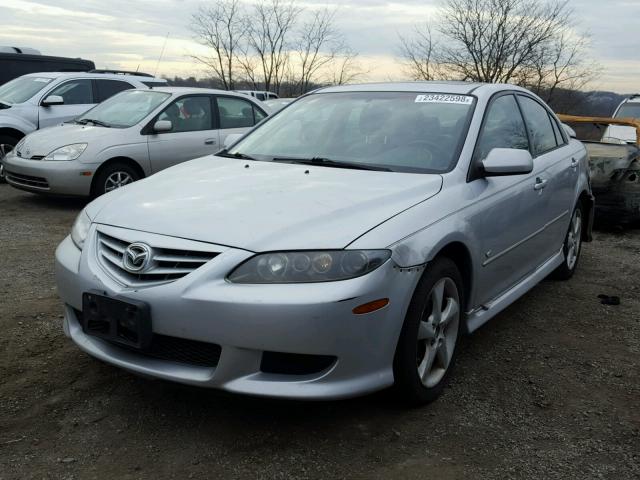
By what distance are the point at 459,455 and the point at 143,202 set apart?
1.85m

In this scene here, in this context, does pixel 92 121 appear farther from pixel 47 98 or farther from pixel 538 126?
pixel 538 126

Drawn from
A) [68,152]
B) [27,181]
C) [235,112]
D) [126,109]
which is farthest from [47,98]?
[235,112]

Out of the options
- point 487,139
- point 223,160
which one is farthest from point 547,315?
point 223,160

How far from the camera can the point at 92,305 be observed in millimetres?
2752

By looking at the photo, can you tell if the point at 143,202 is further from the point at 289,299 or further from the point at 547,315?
the point at 547,315

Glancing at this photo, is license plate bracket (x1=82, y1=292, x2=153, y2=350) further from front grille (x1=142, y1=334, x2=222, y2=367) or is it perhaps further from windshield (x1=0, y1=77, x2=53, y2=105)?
windshield (x1=0, y1=77, x2=53, y2=105)

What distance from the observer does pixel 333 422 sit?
2898mm

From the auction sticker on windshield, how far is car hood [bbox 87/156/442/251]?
77 cm

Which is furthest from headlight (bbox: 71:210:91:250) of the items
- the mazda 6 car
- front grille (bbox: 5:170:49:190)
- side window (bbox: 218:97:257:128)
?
side window (bbox: 218:97:257:128)

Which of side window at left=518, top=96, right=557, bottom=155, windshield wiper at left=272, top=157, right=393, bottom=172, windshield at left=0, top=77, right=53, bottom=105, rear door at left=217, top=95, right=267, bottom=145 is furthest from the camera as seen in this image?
windshield at left=0, top=77, right=53, bottom=105

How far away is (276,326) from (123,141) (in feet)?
19.3

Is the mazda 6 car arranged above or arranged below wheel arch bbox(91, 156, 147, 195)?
above

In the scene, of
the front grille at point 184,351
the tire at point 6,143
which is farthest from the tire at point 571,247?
the tire at point 6,143

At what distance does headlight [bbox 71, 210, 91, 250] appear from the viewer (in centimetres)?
310
